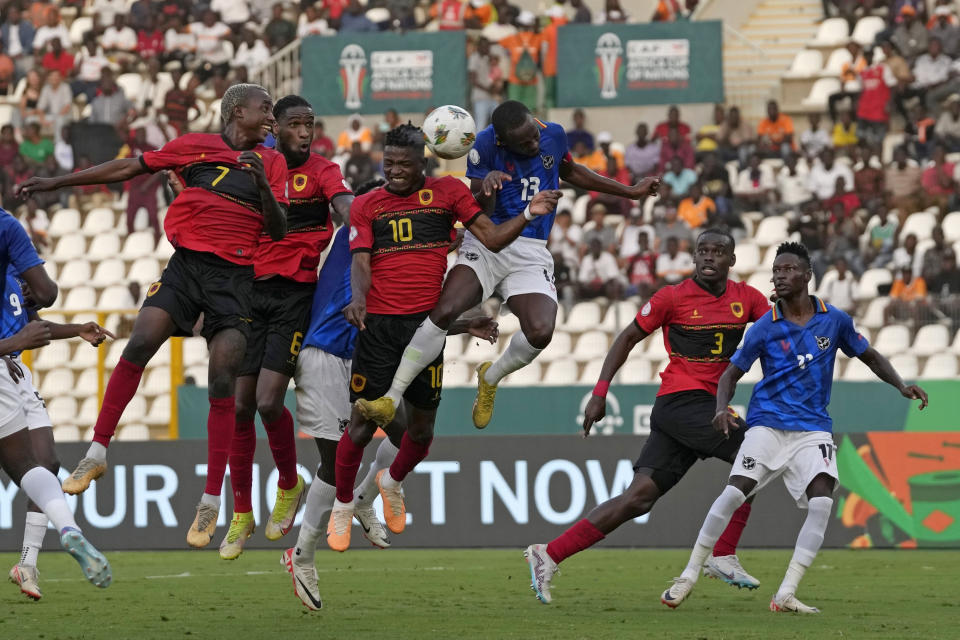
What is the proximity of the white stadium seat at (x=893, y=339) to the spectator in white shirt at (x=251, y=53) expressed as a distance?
13.0 m

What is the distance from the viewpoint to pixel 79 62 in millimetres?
27547

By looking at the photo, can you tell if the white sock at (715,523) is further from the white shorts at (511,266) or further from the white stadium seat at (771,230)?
the white stadium seat at (771,230)

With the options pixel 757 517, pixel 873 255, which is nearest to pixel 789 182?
pixel 873 255

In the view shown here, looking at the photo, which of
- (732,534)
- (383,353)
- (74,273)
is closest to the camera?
(383,353)

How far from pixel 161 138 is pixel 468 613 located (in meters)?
16.1

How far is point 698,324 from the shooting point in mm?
11336

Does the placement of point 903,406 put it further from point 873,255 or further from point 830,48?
point 830,48

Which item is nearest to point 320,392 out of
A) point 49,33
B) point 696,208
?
point 696,208

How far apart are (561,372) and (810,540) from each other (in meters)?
8.88

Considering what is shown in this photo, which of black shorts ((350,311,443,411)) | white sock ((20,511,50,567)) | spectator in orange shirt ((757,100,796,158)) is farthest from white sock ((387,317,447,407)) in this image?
spectator in orange shirt ((757,100,796,158))

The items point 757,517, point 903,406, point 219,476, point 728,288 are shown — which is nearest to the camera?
point 219,476

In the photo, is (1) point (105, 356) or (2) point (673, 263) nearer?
(1) point (105, 356)

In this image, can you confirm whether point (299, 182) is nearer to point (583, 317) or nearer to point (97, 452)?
point (97, 452)

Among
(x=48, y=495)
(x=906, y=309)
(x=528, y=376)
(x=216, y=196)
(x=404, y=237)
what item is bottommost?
(x=528, y=376)
